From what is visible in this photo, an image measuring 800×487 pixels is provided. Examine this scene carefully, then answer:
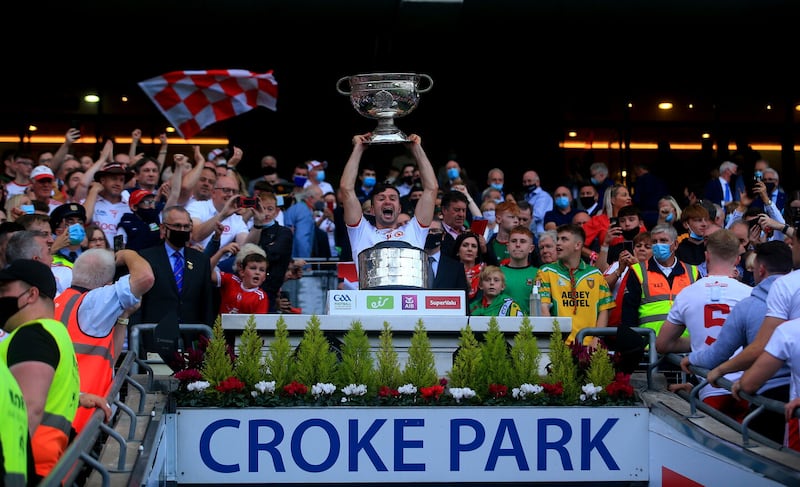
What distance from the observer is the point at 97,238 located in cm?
1086

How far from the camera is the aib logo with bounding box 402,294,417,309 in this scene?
8641 millimetres

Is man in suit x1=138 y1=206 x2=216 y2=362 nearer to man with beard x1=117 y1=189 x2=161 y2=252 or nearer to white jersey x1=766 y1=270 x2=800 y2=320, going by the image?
man with beard x1=117 y1=189 x2=161 y2=252

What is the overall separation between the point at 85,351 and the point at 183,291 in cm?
315

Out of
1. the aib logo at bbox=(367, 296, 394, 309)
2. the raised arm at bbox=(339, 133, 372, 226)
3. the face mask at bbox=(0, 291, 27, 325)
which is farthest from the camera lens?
the raised arm at bbox=(339, 133, 372, 226)

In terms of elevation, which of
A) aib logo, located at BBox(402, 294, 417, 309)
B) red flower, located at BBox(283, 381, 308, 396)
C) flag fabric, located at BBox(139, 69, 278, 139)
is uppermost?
flag fabric, located at BBox(139, 69, 278, 139)

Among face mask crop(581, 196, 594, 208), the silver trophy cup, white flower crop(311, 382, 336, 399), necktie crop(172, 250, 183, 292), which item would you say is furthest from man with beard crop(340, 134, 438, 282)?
face mask crop(581, 196, 594, 208)

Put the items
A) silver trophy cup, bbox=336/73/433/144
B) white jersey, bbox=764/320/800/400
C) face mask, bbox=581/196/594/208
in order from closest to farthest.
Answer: white jersey, bbox=764/320/800/400, silver trophy cup, bbox=336/73/433/144, face mask, bbox=581/196/594/208

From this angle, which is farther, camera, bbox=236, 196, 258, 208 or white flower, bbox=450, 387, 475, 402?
camera, bbox=236, 196, 258, 208

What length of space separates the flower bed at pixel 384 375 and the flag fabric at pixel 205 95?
7177 mm

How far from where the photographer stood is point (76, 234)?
1036cm

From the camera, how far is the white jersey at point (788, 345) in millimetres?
6434

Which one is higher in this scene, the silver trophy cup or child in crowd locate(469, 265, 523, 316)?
the silver trophy cup

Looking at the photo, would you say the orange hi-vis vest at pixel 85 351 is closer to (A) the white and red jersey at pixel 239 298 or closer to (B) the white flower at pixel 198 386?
(B) the white flower at pixel 198 386

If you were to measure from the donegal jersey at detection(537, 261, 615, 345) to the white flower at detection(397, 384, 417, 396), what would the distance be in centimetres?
227
